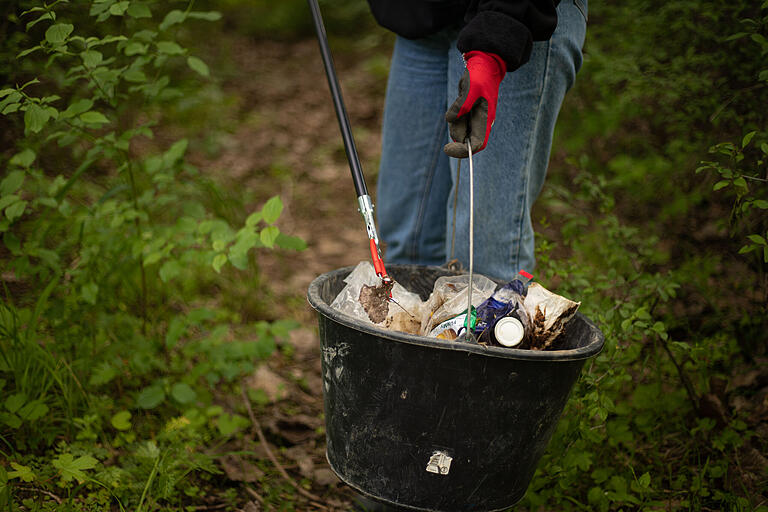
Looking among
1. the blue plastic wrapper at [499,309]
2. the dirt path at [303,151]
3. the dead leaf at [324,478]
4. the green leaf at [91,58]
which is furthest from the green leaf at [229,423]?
the green leaf at [91,58]

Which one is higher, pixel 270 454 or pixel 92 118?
pixel 92 118

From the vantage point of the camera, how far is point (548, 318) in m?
1.42

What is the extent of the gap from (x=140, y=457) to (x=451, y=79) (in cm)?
145

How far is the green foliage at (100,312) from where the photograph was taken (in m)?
1.70

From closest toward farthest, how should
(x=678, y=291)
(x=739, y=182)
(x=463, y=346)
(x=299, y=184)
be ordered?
(x=463, y=346), (x=739, y=182), (x=678, y=291), (x=299, y=184)

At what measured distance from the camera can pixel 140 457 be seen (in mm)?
1794

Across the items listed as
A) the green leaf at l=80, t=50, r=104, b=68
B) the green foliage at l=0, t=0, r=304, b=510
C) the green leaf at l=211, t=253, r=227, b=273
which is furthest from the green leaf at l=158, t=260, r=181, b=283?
the green leaf at l=80, t=50, r=104, b=68

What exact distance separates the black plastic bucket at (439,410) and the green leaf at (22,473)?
2.77 ft

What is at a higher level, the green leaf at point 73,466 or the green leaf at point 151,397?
the green leaf at point 73,466

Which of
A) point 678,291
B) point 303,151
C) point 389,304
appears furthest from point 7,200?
point 303,151

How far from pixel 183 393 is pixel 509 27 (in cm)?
154

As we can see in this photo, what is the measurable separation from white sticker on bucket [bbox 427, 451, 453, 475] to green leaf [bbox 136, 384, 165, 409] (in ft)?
3.64

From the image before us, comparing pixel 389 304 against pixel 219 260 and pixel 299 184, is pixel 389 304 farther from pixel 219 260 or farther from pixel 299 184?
pixel 299 184

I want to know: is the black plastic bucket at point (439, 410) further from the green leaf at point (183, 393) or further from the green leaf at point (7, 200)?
the green leaf at point (7, 200)
